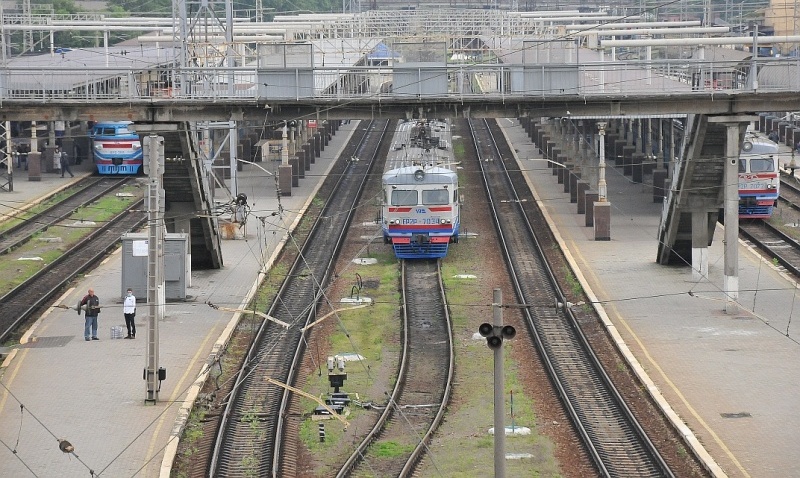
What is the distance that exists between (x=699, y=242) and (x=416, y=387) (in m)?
12.6

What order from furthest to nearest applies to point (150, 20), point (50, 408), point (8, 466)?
point (150, 20) → point (50, 408) → point (8, 466)

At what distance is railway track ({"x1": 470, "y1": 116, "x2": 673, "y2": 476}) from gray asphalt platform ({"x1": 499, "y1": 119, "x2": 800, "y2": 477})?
2.57 ft

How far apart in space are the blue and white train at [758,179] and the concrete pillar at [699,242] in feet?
33.7

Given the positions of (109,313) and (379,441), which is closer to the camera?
(379,441)

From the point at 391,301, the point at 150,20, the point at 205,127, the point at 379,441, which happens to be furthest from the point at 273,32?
the point at 379,441

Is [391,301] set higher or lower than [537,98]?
lower

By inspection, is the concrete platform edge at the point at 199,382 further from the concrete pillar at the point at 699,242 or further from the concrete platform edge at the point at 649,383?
the concrete pillar at the point at 699,242

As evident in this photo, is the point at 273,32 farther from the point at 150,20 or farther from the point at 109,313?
the point at 109,313

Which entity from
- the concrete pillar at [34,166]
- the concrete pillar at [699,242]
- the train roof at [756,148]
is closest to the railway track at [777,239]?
the train roof at [756,148]

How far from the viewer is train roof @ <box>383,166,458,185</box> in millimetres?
40250

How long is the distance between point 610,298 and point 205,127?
12.6 m

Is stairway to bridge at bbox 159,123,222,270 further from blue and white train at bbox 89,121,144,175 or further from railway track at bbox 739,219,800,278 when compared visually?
blue and white train at bbox 89,121,144,175

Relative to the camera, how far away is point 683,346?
29.7m

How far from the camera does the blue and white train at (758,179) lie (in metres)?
46.8
